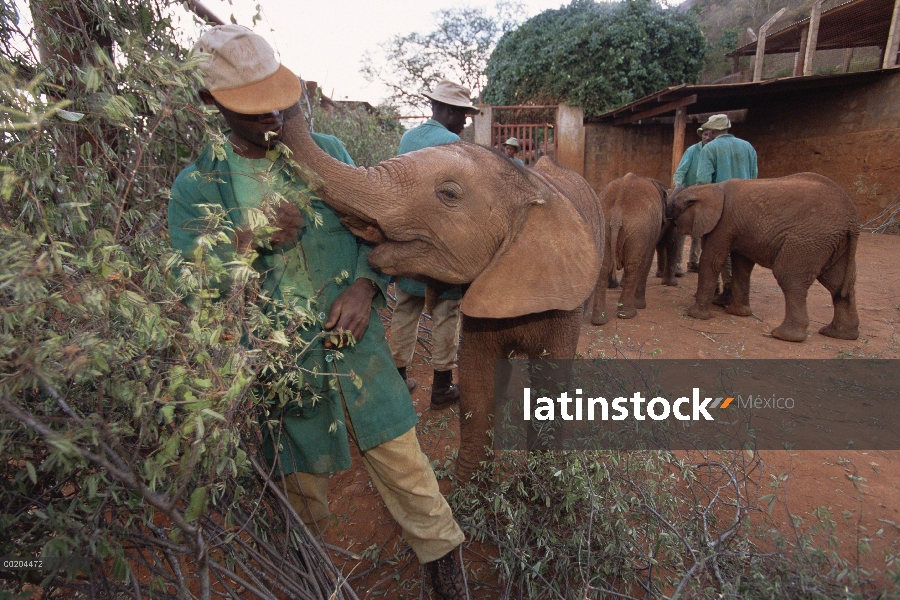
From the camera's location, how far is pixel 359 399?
2.06m

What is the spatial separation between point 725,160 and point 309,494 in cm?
756

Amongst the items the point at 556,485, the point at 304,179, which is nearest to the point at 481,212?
the point at 304,179

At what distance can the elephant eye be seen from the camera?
2.32 meters

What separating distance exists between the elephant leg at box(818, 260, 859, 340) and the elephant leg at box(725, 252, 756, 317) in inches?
38.3

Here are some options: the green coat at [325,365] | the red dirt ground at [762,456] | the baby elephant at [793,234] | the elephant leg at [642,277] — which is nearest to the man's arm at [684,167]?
the baby elephant at [793,234]

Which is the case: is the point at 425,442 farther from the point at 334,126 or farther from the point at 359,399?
the point at 334,126

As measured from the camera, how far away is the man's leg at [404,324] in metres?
4.01

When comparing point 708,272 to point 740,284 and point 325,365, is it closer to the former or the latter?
point 740,284

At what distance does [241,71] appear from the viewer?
175 cm

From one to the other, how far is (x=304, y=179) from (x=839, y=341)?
643cm

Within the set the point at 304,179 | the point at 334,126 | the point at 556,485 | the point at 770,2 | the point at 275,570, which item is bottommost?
the point at 556,485

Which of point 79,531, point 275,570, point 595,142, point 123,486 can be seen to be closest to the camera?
point 79,531

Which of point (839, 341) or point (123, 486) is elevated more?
point (123, 486)

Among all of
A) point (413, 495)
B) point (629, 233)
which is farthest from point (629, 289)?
point (413, 495)
